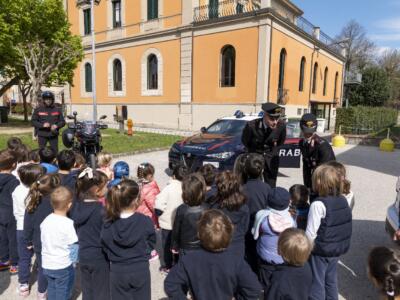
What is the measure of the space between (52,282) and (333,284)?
257cm

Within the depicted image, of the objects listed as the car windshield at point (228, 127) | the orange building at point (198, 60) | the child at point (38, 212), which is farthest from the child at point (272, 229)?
the orange building at point (198, 60)

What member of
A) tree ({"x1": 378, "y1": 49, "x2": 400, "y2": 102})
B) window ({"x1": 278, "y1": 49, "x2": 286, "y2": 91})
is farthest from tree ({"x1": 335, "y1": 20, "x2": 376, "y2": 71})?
window ({"x1": 278, "y1": 49, "x2": 286, "y2": 91})

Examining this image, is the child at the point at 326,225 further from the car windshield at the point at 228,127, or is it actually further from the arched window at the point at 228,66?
the arched window at the point at 228,66

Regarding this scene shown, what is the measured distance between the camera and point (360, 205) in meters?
6.63

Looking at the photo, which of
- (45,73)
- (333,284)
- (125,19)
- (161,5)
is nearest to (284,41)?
(161,5)

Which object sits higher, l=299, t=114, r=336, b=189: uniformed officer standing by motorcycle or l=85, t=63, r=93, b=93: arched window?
l=85, t=63, r=93, b=93: arched window

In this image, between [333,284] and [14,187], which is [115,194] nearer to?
[14,187]

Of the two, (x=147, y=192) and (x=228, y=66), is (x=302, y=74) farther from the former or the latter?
(x=147, y=192)

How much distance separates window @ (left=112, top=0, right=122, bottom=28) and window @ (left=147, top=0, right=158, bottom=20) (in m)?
3.40

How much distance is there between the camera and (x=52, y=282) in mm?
2908

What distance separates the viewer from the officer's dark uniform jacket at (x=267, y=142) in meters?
4.81

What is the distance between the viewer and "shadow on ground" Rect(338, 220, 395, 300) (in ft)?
11.5

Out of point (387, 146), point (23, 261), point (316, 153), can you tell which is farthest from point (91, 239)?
point (387, 146)

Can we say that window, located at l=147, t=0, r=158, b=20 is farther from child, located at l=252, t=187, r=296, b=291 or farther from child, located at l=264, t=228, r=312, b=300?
child, located at l=264, t=228, r=312, b=300
